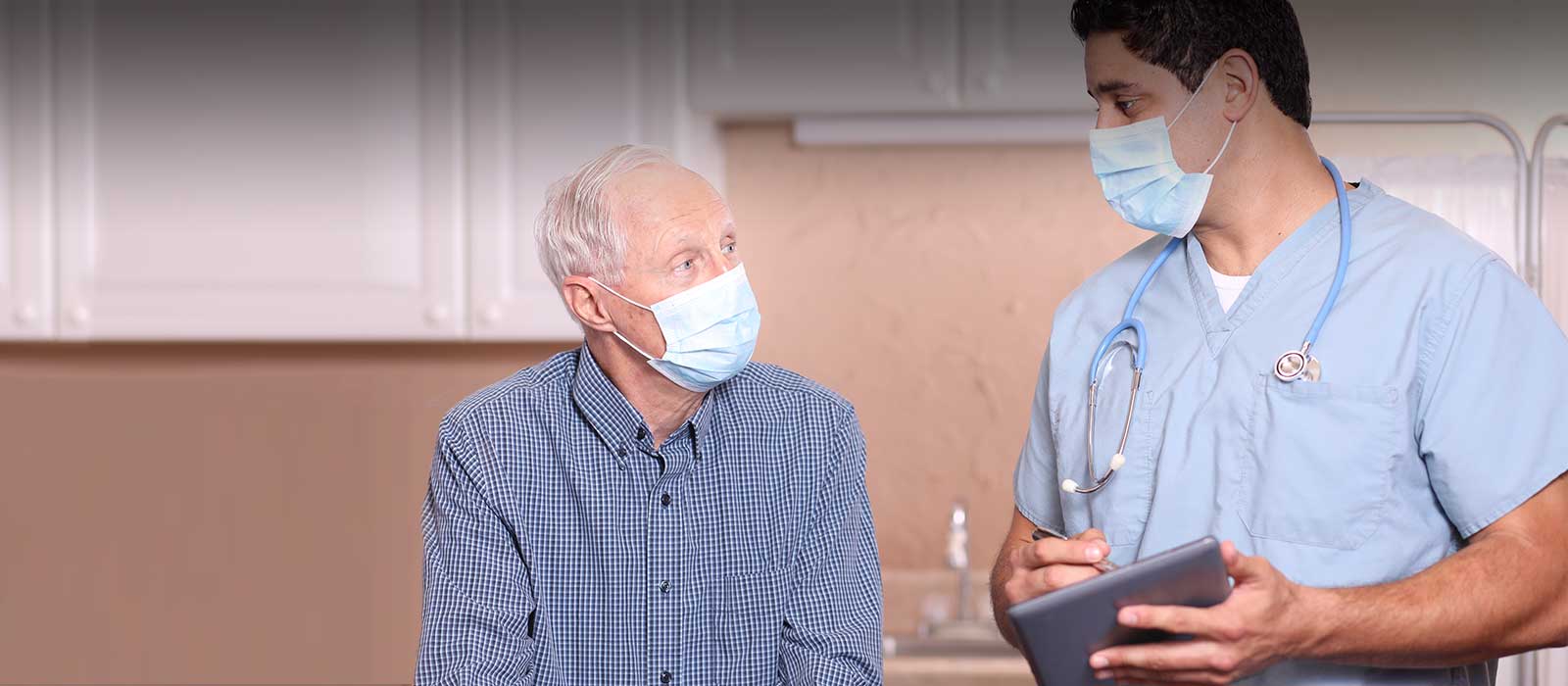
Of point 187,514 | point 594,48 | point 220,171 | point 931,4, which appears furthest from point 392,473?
point 931,4

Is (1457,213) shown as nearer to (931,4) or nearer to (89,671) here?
(931,4)

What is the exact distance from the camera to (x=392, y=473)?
2879mm

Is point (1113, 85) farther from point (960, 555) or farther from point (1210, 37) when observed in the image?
point (960, 555)

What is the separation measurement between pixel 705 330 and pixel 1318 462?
604 mm

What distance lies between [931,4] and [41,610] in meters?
2.23

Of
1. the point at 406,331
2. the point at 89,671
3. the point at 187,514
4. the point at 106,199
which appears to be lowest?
the point at 89,671

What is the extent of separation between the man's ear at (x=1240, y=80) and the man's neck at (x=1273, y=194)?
0.04 m

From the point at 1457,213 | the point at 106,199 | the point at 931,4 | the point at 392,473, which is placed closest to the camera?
the point at 1457,213

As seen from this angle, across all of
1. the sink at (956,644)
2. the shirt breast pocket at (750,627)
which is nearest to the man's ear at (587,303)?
the shirt breast pocket at (750,627)

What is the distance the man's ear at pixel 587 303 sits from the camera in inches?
56.6

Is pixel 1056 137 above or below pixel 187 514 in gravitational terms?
above

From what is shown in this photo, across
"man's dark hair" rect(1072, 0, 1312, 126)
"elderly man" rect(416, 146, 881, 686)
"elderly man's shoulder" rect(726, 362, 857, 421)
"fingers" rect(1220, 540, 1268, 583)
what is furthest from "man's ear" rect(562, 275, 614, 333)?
"fingers" rect(1220, 540, 1268, 583)

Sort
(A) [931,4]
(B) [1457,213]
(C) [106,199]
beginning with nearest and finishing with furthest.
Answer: (B) [1457,213], (A) [931,4], (C) [106,199]

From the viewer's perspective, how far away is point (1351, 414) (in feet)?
3.71
